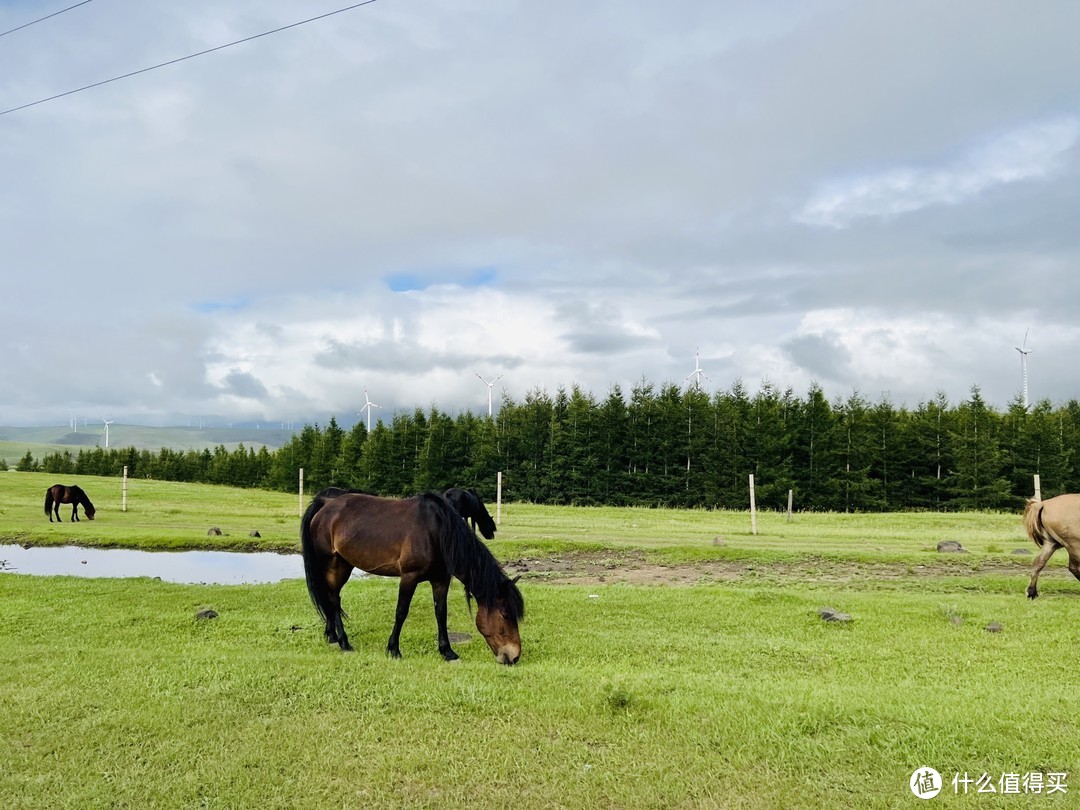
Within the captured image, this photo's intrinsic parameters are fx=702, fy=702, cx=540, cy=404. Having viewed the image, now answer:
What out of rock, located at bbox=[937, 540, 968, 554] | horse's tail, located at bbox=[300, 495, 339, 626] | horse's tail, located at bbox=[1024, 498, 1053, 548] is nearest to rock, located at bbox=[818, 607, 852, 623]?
horse's tail, located at bbox=[1024, 498, 1053, 548]

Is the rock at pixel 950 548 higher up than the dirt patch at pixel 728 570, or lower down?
higher up

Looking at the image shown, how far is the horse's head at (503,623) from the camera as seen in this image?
809cm

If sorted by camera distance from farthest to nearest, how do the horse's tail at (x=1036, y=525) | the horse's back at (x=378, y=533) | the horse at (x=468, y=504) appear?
1. the horse's tail at (x=1036, y=525)
2. the horse at (x=468, y=504)
3. the horse's back at (x=378, y=533)

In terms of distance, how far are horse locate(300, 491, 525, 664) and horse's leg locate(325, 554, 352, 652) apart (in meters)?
0.01

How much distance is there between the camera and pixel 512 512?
36312 mm

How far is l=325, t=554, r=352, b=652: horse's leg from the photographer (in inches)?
358

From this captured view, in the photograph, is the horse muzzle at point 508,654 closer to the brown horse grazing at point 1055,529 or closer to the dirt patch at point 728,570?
the dirt patch at point 728,570

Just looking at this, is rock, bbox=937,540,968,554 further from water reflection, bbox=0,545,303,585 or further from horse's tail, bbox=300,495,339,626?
water reflection, bbox=0,545,303,585

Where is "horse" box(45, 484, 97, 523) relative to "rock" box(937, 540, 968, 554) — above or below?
above

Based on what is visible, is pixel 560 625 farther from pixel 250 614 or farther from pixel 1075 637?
pixel 1075 637

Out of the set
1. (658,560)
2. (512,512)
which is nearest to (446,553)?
(658,560)

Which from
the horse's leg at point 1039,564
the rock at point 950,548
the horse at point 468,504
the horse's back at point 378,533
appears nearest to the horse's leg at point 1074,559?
the horse's leg at point 1039,564

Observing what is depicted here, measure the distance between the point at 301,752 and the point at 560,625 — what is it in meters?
5.34

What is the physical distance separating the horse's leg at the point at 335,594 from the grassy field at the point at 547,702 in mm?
332
